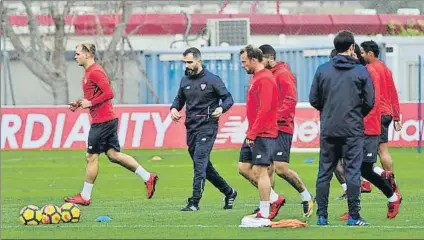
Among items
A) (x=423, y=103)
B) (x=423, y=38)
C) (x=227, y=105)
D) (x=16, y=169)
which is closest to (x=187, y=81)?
(x=227, y=105)

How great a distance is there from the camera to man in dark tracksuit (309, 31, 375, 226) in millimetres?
13625

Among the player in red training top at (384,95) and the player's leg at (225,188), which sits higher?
the player in red training top at (384,95)

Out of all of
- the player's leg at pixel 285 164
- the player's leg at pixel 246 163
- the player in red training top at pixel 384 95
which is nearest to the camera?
the player's leg at pixel 246 163

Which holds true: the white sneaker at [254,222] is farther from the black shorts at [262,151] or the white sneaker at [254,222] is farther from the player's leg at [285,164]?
the player's leg at [285,164]

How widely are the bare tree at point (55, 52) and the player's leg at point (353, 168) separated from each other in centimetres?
2568

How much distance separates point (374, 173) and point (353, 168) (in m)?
1.31

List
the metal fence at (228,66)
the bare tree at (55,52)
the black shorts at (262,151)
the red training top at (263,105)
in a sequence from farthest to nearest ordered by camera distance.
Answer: the bare tree at (55,52) → the metal fence at (228,66) → the black shorts at (262,151) → the red training top at (263,105)

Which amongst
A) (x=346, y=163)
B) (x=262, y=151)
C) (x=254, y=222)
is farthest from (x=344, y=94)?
(x=254, y=222)

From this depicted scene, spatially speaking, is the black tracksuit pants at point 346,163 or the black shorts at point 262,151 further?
the black shorts at point 262,151

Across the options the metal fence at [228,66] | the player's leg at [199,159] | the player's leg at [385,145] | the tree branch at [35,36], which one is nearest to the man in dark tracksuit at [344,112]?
the player's leg at [199,159]

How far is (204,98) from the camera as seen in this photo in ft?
54.6

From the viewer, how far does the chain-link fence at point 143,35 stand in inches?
1512

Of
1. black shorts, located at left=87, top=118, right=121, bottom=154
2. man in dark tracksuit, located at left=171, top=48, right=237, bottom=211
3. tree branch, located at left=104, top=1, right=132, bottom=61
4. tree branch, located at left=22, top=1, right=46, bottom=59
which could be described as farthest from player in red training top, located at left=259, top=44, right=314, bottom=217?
tree branch, located at left=104, top=1, right=132, bottom=61

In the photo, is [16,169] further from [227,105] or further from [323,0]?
[323,0]
